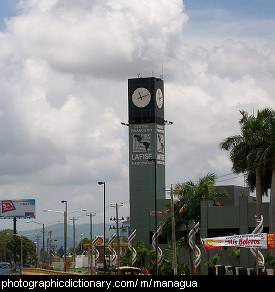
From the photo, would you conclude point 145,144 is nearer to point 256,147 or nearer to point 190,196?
point 190,196

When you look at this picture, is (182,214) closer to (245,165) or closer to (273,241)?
(245,165)

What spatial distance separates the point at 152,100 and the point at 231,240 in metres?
61.3

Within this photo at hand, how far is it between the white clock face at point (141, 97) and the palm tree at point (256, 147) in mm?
44135

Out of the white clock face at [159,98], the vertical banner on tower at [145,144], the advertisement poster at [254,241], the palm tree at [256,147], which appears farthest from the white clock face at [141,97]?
the advertisement poster at [254,241]

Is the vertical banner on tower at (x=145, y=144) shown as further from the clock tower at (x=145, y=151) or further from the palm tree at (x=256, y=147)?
the palm tree at (x=256, y=147)

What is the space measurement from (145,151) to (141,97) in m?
9.55

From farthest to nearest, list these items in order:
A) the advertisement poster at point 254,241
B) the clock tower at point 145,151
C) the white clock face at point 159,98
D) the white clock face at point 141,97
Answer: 1. the white clock face at point 159,98
2. the white clock face at point 141,97
3. the clock tower at point 145,151
4. the advertisement poster at point 254,241

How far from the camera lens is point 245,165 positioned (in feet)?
249

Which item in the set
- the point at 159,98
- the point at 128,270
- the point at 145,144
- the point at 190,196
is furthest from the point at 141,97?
the point at 128,270

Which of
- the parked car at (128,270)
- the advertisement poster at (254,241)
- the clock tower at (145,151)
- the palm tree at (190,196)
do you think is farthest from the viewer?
the clock tower at (145,151)

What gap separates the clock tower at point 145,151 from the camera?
116 meters

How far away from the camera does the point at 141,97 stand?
121 metres

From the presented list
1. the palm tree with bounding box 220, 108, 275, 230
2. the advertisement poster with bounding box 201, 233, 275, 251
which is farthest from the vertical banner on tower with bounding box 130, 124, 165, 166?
the advertisement poster with bounding box 201, 233, 275, 251

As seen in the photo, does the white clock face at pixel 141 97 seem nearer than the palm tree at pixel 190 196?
No
